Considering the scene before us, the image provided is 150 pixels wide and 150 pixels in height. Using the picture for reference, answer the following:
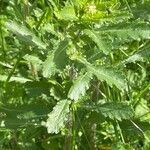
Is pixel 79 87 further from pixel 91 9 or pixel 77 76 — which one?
pixel 91 9

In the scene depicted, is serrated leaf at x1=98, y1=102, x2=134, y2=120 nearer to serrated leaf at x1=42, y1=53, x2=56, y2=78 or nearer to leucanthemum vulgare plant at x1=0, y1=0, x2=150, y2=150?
leucanthemum vulgare plant at x1=0, y1=0, x2=150, y2=150

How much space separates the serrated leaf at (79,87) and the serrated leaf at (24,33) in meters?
0.23

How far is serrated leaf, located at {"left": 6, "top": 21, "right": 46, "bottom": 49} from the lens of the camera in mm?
1788

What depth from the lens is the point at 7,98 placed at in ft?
7.22

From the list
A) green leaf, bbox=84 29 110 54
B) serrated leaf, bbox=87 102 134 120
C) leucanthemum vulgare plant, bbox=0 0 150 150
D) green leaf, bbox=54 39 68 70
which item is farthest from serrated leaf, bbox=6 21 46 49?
serrated leaf, bbox=87 102 134 120

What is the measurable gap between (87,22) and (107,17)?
77 millimetres

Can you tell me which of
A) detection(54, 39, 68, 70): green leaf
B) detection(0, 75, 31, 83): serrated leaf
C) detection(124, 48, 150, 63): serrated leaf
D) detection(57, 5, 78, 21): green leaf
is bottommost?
detection(54, 39, 68, 70): green leaf

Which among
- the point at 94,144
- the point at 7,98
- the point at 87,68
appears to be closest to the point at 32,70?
the point at 7,98

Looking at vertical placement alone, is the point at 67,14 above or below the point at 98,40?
above

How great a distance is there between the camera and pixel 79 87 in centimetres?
171

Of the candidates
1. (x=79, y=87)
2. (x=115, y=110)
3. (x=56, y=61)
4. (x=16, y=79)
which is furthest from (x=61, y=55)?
(x=16, y=79)

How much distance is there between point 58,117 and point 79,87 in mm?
154

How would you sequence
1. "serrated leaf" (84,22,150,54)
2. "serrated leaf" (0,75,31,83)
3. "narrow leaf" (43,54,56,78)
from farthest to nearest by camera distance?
"serrated leaf" (0,75,31,83), "serrated leaf" (84,22,150,54), "narrow leaf" (43,54,56,78)

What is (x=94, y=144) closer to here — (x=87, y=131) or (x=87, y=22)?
(x=87, y=131)
